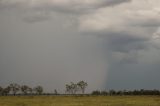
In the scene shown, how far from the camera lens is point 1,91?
634ft

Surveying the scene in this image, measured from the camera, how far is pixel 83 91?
615 ft

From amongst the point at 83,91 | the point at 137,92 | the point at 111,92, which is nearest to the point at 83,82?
the point at 83,91

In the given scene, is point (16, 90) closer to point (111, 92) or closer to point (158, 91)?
point (111, 92)

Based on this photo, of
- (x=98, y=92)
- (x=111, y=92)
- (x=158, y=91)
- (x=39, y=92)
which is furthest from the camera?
(x=39, y=92)

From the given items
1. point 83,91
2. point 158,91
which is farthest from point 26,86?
point 158,91

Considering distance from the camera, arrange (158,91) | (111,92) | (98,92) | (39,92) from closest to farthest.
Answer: (158,91) < (111,92) < (98,92) < (39,92)

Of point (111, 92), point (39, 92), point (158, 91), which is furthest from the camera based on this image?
point (39, 92)

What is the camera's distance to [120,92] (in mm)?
173500

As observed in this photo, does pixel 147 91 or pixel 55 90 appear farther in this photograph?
pixel 55 90

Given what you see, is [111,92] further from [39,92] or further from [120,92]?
[39,92]

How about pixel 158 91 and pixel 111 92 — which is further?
pixel 111 92

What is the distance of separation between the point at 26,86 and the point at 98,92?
152ft

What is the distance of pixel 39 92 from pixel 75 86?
2434cm

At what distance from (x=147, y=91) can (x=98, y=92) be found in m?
28.7
